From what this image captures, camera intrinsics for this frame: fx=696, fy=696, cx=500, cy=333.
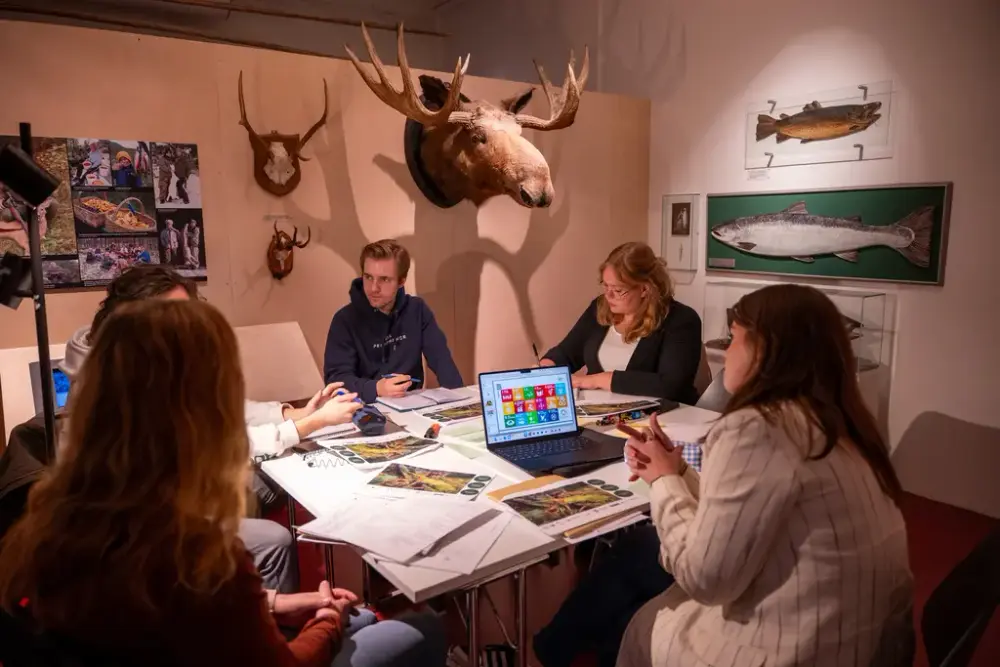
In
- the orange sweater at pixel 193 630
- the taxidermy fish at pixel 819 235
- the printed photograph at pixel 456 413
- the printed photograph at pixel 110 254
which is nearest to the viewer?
the orange sweater at pixel 193 630

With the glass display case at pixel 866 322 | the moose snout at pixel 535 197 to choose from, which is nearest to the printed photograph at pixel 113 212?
the moose snout at pixel 535 197

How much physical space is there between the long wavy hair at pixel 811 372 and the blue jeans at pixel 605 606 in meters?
0.61

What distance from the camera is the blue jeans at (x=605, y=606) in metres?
1.67

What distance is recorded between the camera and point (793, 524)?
1.19 metres

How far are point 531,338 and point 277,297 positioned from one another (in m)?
1.54

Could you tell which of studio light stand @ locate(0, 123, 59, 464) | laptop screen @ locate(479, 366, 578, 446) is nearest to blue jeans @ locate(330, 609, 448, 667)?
laptop screen @ locate(479, 366, 578, 446)

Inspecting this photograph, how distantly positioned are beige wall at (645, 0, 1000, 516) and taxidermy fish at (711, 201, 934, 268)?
0.42 feet

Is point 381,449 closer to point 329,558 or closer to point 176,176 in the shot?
point 329,558

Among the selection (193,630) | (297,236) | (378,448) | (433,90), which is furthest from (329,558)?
(433,90)

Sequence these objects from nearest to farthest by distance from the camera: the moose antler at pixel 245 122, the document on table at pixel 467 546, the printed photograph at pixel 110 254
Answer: the document on table at pixel 467 546 → the printed photograph at pixel 110 254 → the moose antler at pixel 245 122

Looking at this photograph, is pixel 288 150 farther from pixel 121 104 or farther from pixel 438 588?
pixel 438 588

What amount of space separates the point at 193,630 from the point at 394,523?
23.5 inches

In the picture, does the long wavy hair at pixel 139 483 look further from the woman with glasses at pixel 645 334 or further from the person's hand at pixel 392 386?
the woman with glasses at pixel 645 334

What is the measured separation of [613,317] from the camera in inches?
115
